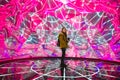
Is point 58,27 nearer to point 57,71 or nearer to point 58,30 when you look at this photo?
point 58,30

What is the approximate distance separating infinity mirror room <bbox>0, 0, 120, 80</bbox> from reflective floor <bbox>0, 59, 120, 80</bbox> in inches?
38.0

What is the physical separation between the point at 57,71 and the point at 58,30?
4402mm

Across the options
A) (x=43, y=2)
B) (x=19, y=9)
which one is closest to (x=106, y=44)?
(x=43, y=2)

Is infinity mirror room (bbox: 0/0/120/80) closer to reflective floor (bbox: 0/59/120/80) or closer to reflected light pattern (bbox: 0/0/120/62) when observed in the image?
reflected light pattern (bbox: 0/0/120/62)

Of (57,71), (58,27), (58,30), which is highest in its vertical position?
(58,27)

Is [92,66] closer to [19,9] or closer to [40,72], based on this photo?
[40,72]

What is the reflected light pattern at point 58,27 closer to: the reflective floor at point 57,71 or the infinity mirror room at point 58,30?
the infinity mirror room at point 58,30

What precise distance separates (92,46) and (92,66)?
2473mm

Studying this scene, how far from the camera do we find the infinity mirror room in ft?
42.7

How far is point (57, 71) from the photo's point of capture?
9734 millimetres

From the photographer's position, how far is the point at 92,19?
44.6 ft

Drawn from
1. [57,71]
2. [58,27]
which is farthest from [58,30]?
[57,71]

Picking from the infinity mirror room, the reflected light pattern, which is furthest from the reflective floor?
the reflected light pattern

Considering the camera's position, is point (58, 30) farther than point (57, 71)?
Yes
